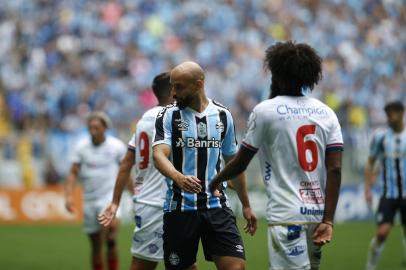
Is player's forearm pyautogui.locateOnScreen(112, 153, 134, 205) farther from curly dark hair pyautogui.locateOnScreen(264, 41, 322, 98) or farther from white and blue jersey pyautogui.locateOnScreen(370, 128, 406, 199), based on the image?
white and blue jersey pyautogui.locateOnScreen(370, 128, 406, 199)

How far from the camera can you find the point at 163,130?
7.83m

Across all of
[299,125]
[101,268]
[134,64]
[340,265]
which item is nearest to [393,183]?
[340,265]

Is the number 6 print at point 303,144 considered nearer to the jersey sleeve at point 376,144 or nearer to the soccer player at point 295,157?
the soccer player at point 295,157

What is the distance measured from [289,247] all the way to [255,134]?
0.92m

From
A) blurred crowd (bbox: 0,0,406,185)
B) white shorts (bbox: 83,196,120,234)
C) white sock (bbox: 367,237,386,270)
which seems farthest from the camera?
blurred crowd (bbox: 0,0,406,185)

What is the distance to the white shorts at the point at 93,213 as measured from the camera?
1315cm

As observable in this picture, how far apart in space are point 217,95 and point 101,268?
14.5 m

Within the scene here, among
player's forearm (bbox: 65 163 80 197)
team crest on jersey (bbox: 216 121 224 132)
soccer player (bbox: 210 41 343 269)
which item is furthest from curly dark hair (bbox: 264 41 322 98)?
player's forearm (bbox: 65 163 80 197)

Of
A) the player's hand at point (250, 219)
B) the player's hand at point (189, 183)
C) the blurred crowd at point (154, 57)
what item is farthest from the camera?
the blurred crowd at point (154, 57)

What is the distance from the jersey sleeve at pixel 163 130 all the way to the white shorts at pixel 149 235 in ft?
5.63

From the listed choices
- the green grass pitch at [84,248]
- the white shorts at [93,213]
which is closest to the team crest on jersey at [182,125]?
the white shorts at [93,213]

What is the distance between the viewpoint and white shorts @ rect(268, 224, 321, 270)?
6922mm

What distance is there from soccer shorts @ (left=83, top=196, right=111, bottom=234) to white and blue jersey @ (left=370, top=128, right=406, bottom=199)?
14.0 ft

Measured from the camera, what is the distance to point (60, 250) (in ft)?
56.6
